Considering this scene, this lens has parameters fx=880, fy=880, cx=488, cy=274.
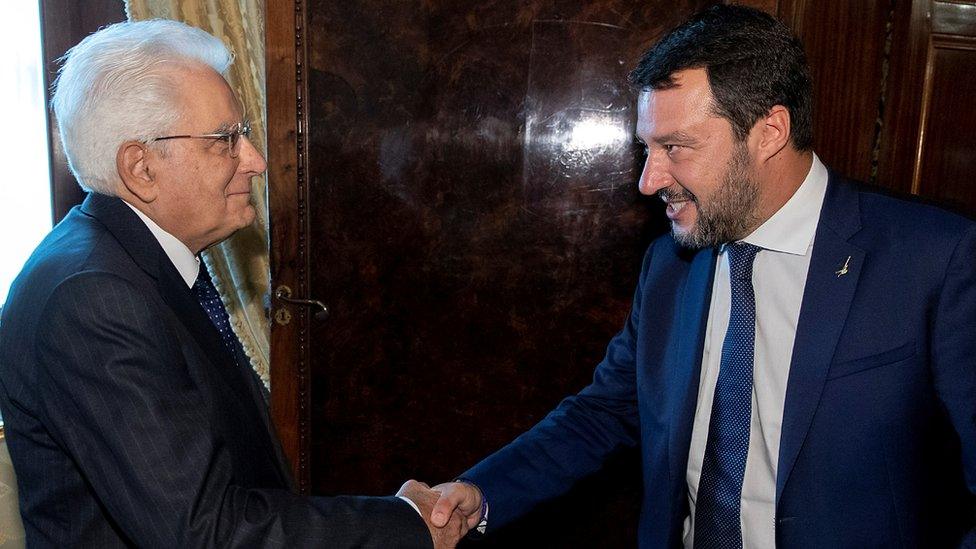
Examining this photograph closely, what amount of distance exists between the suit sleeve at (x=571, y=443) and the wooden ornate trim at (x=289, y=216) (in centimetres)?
118

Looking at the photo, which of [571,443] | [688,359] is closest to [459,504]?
[571,443]

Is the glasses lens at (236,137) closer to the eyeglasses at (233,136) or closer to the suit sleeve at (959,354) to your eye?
the eyeglasses at (233,136)

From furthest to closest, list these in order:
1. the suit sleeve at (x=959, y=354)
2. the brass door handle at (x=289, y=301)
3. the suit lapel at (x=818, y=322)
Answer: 1. the brass door handle at (x=289, y=301)
2. the suit lapel at (x=818, y=322)
3. the suit sleeve at (x=959, y=354)

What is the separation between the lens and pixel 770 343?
173 cm

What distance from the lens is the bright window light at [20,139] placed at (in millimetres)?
2883

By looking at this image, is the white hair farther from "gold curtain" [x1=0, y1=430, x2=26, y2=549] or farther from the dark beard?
"gold curtain" [x1=0, y1=430, x2=26, y2=549]

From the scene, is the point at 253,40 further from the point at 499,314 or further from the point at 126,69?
the point at 126,69

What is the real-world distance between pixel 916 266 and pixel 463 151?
1.77 metres

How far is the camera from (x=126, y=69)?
1.61 meters

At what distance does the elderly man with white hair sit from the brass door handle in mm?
1176

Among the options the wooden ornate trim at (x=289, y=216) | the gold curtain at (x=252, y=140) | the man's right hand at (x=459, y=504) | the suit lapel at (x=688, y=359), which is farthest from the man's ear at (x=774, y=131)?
the gold curtain at (x=252, y=140)

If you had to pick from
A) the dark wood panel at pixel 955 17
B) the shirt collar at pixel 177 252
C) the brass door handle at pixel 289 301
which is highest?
the dark wood panel at pixel 955 17

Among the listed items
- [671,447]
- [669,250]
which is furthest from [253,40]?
[671,447]

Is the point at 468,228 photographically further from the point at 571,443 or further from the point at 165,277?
Answer: the point at 165,277
